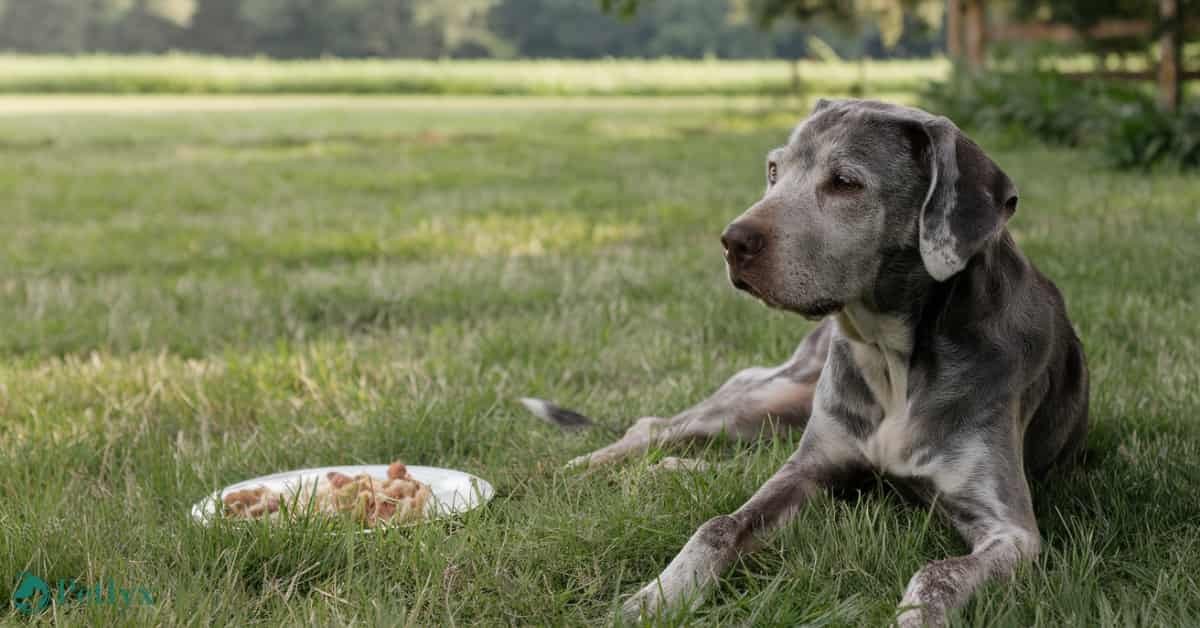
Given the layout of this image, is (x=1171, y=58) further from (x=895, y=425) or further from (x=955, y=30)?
(x=895, y=425)

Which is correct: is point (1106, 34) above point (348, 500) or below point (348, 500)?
above

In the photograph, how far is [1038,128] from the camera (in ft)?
48.3

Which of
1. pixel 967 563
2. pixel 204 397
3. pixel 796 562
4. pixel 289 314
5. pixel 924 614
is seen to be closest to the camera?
pixel 924 614

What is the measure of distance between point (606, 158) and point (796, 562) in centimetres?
1219

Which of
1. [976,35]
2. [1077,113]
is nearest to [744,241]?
[1077,113]

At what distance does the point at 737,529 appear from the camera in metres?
2.94

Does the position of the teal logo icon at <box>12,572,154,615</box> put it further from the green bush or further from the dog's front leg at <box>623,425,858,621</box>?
the green bush

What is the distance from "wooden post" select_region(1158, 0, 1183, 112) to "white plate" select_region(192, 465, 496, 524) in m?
11.2

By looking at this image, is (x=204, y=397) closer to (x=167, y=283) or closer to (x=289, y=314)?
(x=289, y=314)

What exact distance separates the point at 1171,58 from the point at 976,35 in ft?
23.2

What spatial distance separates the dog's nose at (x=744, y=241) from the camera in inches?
115

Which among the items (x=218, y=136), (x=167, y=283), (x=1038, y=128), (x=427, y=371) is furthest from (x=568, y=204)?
(x=218, y=136)

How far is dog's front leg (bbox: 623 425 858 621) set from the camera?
2.72 meters

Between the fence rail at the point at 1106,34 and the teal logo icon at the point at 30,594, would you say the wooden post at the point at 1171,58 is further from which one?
the teal logo icon at the point at 30,594
